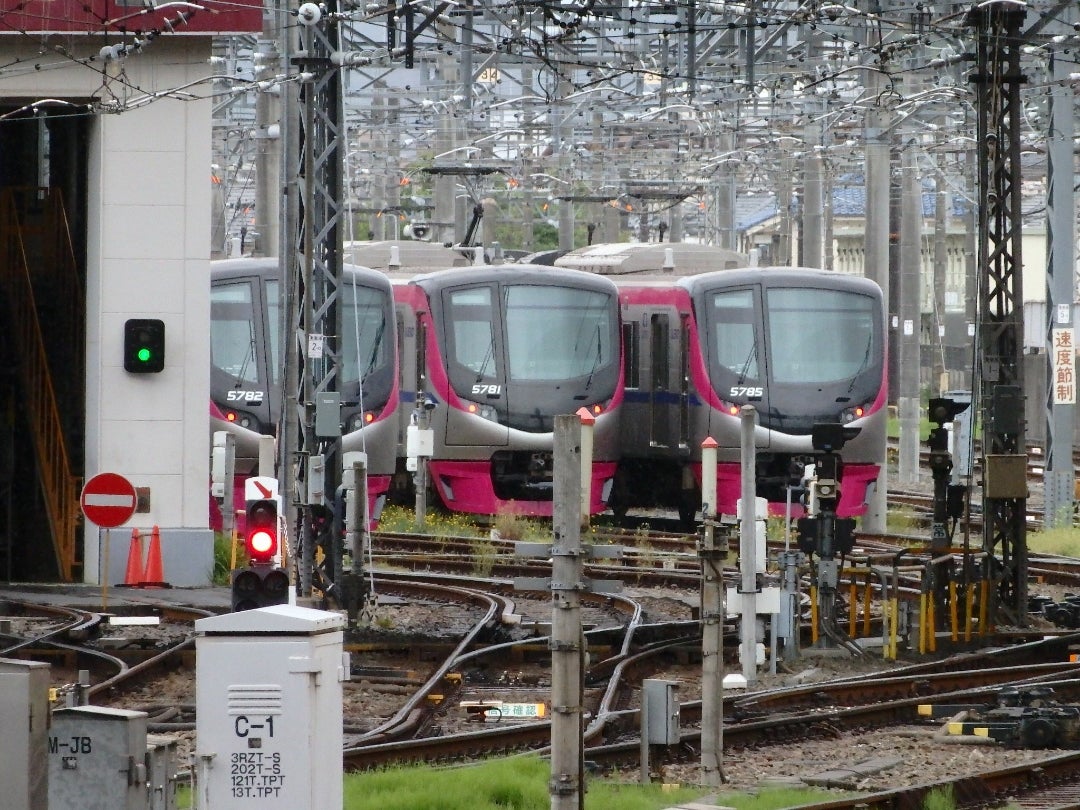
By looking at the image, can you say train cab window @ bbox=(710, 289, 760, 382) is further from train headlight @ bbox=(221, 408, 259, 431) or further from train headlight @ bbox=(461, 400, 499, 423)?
train headlight @ bbox=(221, 408, 259, 431)

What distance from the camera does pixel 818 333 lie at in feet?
75.3

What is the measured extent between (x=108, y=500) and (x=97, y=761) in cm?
917

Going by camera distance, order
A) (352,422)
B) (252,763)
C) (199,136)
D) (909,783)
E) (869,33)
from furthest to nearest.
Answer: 1. (869,33)
2. (352,422)
3. (199,136)
4. (909,783)
5. (252,763)

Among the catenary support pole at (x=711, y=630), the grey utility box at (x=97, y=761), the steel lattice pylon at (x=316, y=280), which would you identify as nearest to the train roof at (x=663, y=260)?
the steel lattice pylon at (x=316, y=280)

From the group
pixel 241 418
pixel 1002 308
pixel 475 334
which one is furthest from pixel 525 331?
pixel 1002 308

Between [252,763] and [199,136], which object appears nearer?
[252,763]

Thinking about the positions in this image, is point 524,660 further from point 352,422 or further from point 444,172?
point 444,172

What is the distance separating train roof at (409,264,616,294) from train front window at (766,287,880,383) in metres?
2.17

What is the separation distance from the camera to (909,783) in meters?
10.1

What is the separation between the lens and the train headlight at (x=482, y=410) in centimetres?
2309

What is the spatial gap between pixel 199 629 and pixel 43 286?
51.6 ft

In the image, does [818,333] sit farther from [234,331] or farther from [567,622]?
[567,622]

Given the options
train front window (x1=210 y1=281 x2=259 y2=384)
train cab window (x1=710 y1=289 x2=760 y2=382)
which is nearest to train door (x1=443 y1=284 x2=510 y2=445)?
train cab window (x1=710 y1=289 x2=760 y2=382)

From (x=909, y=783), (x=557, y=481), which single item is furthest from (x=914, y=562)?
(x=557, y=481)
